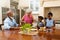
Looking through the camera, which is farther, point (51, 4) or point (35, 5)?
point (35, 5)

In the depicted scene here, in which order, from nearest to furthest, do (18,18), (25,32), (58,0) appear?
(25,32) < (58,0) < (18,18)

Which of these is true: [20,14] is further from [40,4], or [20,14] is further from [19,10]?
[40,4]

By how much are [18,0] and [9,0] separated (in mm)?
590

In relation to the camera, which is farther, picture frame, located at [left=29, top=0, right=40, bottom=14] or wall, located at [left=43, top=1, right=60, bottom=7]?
picture frame, located at [left=29, top=0, right=40, bottom=14]

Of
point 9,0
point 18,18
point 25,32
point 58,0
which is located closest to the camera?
point 25,32

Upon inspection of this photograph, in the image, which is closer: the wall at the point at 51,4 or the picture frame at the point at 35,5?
the wall at the point at 51,4

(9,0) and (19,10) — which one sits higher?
(9,0)

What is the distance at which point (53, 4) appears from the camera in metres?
5.86

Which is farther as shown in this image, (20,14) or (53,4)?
(20,14)

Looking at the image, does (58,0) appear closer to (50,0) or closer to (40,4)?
(50,0)

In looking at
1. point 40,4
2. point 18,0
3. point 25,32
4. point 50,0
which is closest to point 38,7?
point 40,4

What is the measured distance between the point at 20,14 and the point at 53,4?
1627 mm

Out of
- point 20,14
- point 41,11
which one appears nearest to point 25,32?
point 41,11

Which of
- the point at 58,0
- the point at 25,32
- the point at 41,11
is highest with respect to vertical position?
the point at 58,0
